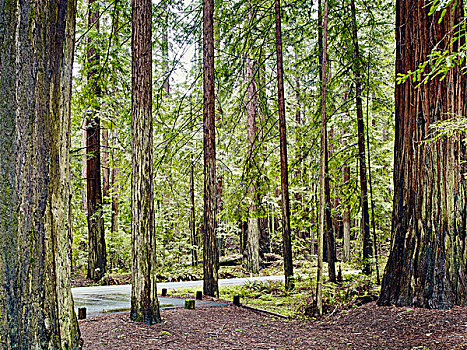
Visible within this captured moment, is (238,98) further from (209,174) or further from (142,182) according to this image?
(142,182)

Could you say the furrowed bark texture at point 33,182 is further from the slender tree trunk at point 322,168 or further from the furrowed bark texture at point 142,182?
the slender tree trunk at point 322,168

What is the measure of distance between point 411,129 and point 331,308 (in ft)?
11.6

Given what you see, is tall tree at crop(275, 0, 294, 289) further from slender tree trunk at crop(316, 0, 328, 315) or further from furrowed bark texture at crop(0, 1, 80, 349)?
furrowed bark texture at crop(0, 1, 80, 349)

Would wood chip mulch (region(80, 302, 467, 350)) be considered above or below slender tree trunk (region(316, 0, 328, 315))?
below

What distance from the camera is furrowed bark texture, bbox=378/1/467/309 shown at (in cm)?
602

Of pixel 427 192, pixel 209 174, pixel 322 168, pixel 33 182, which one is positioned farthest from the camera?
pixel 209 174

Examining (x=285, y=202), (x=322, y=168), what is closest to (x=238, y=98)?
(x=285, y=202)

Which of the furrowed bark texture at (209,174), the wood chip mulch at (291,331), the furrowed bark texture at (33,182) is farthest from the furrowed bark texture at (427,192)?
→ the furrowed bark texture at (33,182)

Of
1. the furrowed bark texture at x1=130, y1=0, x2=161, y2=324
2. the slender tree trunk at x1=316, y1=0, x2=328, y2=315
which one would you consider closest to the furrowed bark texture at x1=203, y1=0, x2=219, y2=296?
the slender tree trunk at x1=316, y1=0, x2=328, y2=315

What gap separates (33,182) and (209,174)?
5.94 m

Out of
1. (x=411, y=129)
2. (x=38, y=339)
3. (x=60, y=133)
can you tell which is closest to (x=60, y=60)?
(x=60, y=133)

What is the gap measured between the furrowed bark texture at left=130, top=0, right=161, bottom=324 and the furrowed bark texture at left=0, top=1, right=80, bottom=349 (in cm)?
275

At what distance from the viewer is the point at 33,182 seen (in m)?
3.05

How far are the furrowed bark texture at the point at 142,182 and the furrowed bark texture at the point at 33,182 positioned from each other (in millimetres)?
2746
